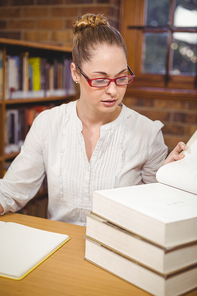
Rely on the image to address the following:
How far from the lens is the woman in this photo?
123cm

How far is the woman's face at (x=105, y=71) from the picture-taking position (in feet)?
3.85

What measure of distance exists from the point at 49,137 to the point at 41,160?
0.33 feet

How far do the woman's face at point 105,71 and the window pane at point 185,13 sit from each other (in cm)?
151

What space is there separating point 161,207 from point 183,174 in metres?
0.18

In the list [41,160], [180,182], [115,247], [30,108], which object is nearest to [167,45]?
[30,108]

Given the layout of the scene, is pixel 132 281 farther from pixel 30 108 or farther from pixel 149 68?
pixel 149 68

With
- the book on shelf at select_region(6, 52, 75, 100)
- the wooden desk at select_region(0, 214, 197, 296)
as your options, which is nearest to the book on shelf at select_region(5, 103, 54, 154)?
the book on shelf at select_region(6, 52, 75, 100)

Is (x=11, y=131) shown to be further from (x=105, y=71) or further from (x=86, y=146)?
(x=105, y=71)

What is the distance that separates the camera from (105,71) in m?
1.17

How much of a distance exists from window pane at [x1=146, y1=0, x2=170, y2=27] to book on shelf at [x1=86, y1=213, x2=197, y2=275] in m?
2.18

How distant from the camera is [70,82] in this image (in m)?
→ 2.86

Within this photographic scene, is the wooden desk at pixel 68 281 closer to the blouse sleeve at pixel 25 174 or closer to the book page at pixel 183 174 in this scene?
the book page at pixel 183 174

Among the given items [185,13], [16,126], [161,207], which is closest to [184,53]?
[185,13]

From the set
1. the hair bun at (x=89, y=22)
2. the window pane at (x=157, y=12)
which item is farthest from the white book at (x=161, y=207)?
the window pane at (x=157, y=12)
